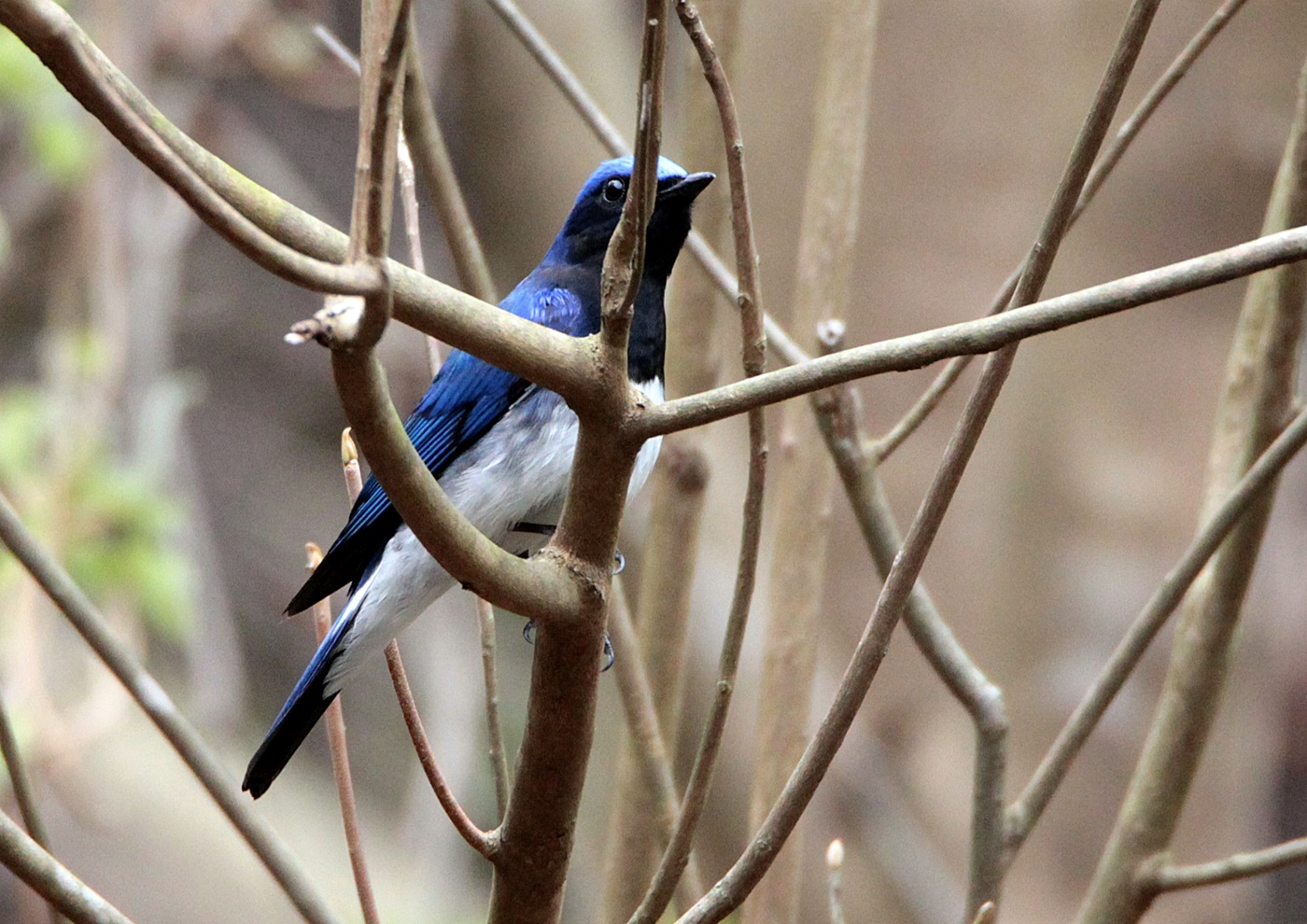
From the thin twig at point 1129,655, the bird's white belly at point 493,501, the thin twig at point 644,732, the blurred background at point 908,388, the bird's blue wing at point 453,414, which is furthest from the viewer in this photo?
the blurred background at point 908,388

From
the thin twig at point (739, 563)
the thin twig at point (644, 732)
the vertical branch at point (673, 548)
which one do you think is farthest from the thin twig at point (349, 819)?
the vertical branch at point (673, 548)

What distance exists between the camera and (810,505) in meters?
2.38

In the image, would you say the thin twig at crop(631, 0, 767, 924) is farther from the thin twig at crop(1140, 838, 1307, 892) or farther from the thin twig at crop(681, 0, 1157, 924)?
the thin twig at crop(1140, 838, 1307, 892)

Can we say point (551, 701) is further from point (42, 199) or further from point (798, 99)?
point (42, 199)

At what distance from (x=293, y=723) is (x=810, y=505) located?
0.98 meters

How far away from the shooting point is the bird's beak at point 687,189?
2.57 meters

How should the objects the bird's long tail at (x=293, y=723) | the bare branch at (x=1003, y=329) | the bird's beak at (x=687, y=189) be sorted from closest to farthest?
1. the bare branch at (x=1003, y=329)
2. the bird's long tail at (x=293, y=723)
3. the bird's beak at (x=687, y=189)

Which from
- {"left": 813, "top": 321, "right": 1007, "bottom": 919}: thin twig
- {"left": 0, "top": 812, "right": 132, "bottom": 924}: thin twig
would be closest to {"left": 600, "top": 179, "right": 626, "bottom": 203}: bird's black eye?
{"left": 813, "top": 321, "right": 1007, "bottom": 919}: thin twig

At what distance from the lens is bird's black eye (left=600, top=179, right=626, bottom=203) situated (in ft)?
10.5

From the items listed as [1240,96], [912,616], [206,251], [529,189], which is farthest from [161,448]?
[206,251]

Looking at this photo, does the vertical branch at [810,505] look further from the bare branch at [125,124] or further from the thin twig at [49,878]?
the bare branch at [125,124]

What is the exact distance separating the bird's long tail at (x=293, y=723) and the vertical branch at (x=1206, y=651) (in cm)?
127

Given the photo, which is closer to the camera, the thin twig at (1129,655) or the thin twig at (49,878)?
the thin twig at (49,878)

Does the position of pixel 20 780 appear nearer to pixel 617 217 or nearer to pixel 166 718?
pixel 166 718
